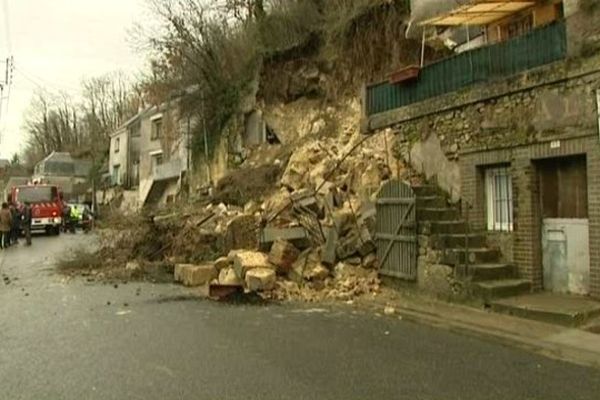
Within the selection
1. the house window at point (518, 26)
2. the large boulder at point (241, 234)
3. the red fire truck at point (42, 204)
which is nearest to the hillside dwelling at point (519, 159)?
the house window at point (518, 26)

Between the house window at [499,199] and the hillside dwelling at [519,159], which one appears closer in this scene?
the hillside dwelling at [519,159]

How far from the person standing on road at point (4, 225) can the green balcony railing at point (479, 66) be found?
60.8 ft

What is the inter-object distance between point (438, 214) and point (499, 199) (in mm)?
1259

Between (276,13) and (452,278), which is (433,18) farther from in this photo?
(276,13)

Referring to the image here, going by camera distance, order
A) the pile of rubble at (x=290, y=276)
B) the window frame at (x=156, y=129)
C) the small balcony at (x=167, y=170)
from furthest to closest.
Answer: the window frame at (x=156, y=129) < the small balcony at (x=167, y=170) < the pile of rubble at (x=290, y=276)

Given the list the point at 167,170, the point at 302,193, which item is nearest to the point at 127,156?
the point at 167,170

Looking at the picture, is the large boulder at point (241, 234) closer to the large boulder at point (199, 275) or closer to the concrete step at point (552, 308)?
the large boulder at point (199, 275)

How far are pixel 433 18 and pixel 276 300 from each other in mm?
8407

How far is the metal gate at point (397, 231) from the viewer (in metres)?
13.7

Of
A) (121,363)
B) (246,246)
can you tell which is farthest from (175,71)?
(121,363)

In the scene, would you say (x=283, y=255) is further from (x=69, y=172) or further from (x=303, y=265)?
(x=69, y=172)

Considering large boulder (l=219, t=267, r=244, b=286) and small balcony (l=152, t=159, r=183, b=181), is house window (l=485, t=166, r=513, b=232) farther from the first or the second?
small balcony (l=152, t=159, r=183, b=181)

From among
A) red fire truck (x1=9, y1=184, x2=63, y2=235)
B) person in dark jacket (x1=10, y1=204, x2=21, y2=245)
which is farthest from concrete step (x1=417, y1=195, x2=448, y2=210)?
red fire truck (x1=9, y1=184, x2=63, y2=235)

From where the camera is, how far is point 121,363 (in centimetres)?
836
